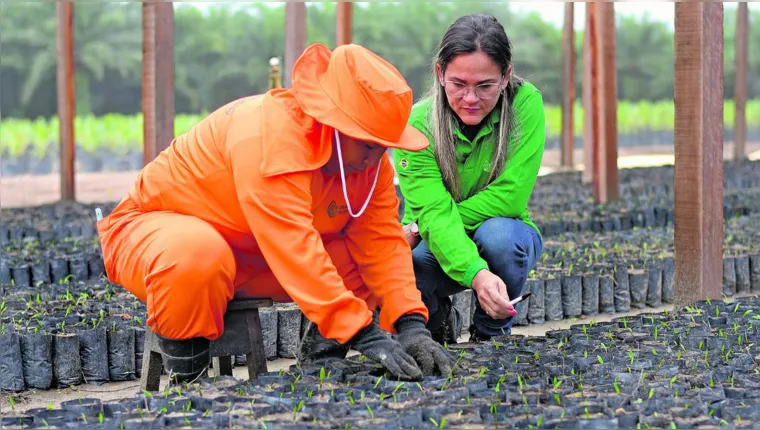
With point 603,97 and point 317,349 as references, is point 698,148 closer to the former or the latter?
point 317,349

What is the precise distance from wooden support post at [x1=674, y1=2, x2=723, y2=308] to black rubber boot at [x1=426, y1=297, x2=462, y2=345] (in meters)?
0.95

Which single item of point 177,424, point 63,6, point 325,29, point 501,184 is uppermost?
point 325,29

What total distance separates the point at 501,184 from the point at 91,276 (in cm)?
270

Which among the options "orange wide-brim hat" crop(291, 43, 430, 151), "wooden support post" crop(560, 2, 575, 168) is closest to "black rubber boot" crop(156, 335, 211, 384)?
"orange wide-brim hat" crop(291, 43, 430, 151)

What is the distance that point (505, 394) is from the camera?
262cm

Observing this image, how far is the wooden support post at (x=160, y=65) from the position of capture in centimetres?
568

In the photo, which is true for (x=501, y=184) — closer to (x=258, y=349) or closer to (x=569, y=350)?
(x=569, y=350)

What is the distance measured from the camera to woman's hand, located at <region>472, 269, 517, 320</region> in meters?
3.06

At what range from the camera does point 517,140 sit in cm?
341

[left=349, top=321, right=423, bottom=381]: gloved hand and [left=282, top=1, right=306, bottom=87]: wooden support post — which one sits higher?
[left=282, top=1, right=306, bottom=87]: wooden support post

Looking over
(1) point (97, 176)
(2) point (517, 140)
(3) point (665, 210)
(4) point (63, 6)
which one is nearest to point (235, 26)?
(1) point (97, 176)

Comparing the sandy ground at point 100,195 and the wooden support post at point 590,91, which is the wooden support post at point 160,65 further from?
the wooden support post at point 590,91

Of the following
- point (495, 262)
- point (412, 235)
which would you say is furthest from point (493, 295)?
point (412, 235)

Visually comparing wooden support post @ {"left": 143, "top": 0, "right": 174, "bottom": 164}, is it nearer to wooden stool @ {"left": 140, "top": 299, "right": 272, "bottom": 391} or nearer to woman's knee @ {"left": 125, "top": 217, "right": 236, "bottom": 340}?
wooden stool @ {"left": 140, "top": 299, "right": 272, "bottom": 391}
